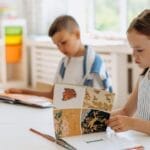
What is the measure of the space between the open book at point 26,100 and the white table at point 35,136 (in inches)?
5.1

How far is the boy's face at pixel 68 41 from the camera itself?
1849 millimetres

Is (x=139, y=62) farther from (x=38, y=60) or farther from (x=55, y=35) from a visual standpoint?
(x=38, y=60)

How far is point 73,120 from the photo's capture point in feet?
3.76

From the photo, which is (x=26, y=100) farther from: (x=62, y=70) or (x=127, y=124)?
(x=127, y=124)

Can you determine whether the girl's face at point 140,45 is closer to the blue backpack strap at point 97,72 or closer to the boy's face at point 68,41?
the blue backpack strap at point 97,72

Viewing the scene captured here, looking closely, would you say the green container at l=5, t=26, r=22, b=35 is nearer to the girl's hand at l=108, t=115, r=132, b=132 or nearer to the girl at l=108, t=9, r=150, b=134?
the girl at l=108, t=9, r=150, b=134

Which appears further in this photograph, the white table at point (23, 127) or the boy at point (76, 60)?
the boy at point (76, 60)

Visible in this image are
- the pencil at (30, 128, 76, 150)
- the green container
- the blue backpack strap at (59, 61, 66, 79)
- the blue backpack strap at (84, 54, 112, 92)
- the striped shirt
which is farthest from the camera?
the green container

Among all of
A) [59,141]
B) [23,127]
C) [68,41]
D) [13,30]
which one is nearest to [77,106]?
[59,141]

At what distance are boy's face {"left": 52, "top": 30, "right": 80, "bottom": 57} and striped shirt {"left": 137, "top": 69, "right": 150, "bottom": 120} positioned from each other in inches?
22.5

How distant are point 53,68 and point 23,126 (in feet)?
11.1

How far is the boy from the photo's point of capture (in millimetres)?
1795

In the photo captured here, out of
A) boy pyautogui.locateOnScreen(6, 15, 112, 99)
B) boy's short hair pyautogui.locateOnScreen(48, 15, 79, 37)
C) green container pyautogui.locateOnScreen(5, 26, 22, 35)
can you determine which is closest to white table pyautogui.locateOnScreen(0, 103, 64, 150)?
boy pyautogui.locateOnScreen(6, 15, 112, 99)

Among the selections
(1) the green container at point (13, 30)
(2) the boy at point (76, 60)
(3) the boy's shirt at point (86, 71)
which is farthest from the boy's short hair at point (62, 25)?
(1) the green container at point (13, 30)
